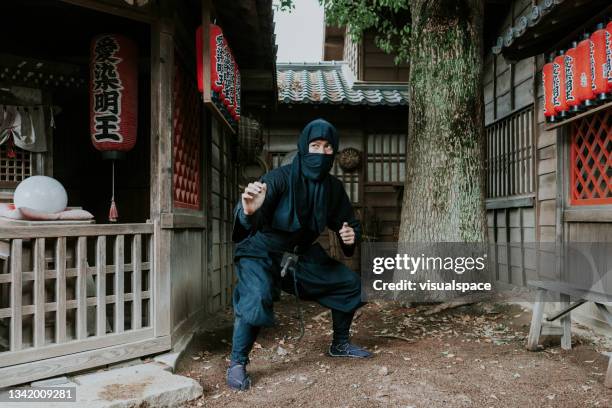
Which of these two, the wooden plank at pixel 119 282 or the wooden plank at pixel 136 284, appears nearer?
the wooden plank at pixel 119 282

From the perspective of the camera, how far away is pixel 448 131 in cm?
658

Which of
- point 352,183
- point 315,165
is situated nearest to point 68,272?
point 315,165

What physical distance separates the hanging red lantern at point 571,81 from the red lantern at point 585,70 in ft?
0.26

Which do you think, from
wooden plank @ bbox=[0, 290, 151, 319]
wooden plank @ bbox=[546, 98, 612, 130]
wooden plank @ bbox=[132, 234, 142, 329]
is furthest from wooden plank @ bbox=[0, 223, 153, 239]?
wooden plank @ bbox=[546, 98, 612, 130]

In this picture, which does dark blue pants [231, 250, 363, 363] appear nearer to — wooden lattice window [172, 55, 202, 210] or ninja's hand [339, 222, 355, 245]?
ninja's hand [339, 222, 355, 245]

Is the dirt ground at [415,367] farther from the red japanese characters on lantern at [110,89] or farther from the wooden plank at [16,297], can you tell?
the red japanese characters on lantern at [110,89]

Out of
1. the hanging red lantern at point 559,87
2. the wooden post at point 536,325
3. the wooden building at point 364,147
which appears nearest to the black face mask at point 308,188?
the wooden post at point 536,325

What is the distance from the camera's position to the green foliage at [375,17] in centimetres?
1121

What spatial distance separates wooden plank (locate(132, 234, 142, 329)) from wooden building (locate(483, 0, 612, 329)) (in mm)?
4759

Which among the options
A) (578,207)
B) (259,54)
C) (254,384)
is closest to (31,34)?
(259,54)

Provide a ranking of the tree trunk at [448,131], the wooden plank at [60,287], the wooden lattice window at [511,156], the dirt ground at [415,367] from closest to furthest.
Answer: the dirt ground at [415,367]
the wooden plank at [60,287]
the tree trunk at [448,131]
the wooden lattice window at [511,156]

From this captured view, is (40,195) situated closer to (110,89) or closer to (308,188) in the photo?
(110,89)

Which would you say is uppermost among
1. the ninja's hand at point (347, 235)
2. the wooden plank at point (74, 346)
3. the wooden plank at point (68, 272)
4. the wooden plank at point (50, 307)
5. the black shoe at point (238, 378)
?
the ninja's hand at point (347, 235)

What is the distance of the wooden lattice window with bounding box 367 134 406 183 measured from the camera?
12.6 metres
